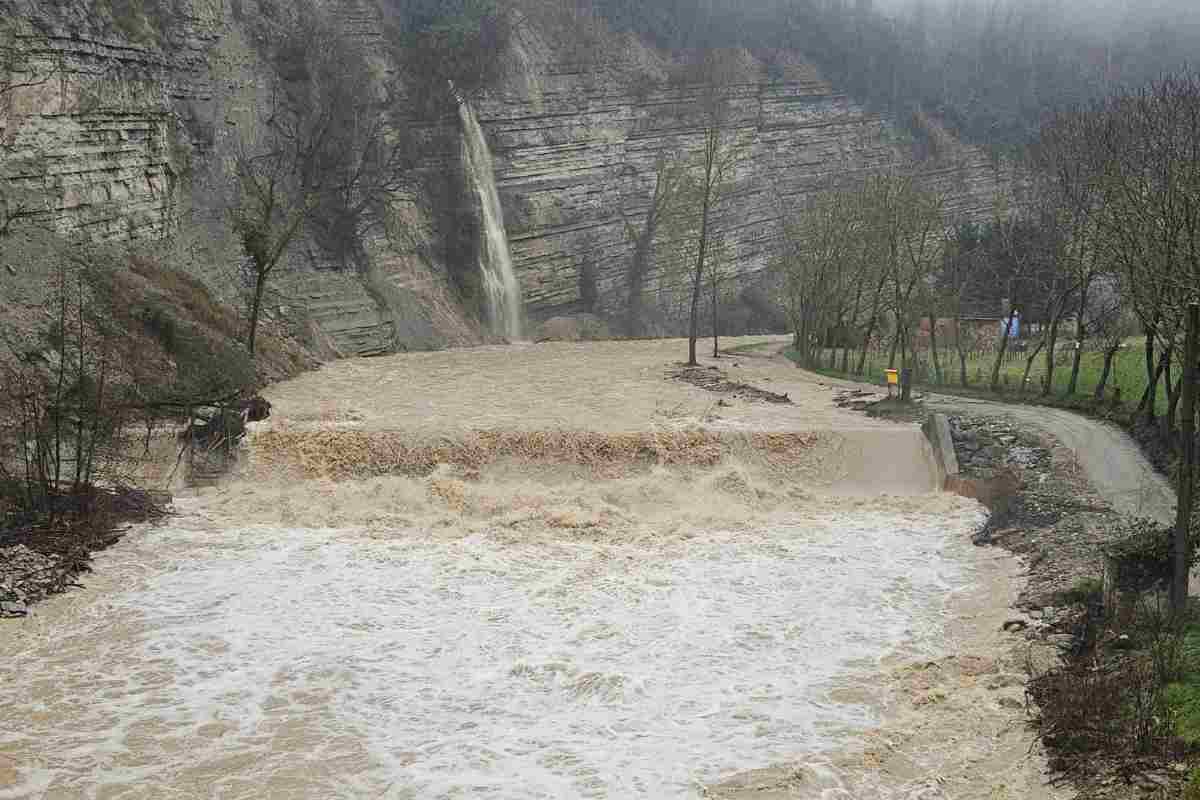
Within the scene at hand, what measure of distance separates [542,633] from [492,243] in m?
35.3

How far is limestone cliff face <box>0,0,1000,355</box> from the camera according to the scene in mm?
29047

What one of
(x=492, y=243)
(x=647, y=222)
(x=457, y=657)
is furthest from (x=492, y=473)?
(x=647, y=222)

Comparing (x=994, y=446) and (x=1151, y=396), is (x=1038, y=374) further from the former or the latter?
(x=994, y=446)

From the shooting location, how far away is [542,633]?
1510 cm

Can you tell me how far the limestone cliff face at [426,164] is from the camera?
29.0m

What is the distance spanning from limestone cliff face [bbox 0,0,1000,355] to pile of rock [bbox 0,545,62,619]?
10.7 meters

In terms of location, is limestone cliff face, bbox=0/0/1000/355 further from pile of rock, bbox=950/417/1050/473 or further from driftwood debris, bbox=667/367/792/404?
pile of rock, bbox=950/417/1050/473

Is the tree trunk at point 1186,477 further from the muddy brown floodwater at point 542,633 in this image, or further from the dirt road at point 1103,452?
the dirt road at point 1103,452

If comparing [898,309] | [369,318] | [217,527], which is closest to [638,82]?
[369,318]

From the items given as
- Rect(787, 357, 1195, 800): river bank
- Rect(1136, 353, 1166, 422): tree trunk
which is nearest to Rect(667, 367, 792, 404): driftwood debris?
Rect(787, 357, 1195, 800): river bank

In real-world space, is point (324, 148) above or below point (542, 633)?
above

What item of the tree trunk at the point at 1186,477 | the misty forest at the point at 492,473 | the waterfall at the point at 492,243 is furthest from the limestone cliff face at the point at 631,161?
the tree trunk at the point at 1186,477

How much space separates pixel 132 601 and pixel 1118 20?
10120 cm

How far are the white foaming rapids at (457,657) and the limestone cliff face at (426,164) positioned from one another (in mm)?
13093
